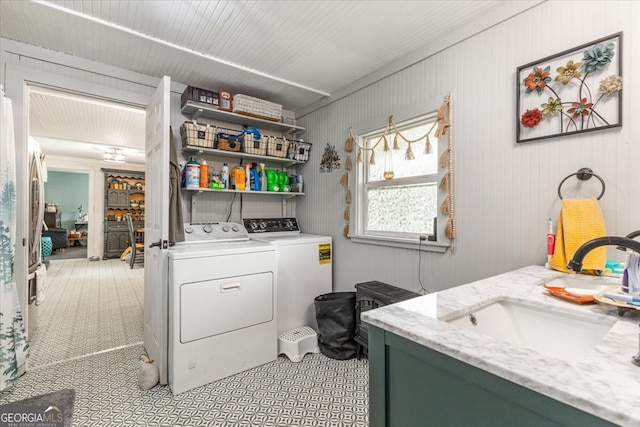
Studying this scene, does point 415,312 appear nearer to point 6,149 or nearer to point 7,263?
point 7,263

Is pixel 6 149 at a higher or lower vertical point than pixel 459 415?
higher

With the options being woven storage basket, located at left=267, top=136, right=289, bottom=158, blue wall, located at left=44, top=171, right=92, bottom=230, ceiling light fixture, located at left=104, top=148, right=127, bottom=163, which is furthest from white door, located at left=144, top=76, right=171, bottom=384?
blue wall, located at left=44, top=171, right=92, bottom=230

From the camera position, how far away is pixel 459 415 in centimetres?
63

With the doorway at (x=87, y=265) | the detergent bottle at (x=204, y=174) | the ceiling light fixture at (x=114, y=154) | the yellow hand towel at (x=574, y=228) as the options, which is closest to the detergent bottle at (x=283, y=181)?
the detergent bottle at (x=204, y=174)

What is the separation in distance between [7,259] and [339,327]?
91.2 inches

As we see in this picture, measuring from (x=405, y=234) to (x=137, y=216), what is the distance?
751 cm

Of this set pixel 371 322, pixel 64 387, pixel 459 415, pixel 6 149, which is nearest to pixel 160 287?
pixel 64 387

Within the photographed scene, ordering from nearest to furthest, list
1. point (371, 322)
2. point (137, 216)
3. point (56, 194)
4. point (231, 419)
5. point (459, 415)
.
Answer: point (459, 415) → point (371, 322) → point (231, 419) → point (137, 216) → point (56, 194)

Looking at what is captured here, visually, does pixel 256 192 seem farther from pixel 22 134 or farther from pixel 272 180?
pixel 22 134

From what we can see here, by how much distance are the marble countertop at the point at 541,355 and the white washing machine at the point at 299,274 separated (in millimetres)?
1731

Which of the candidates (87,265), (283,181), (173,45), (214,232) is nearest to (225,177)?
(214,232)

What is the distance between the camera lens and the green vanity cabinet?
1.70 feet

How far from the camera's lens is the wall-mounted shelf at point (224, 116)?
262 centimetres

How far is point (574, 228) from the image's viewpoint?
139 cm
